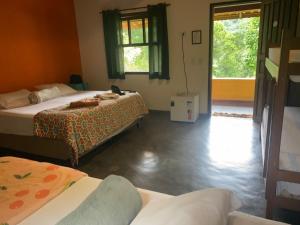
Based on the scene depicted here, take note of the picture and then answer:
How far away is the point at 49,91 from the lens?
3.86m

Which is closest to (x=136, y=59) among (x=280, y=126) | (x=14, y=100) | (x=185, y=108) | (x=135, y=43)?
(x=135, y=43)

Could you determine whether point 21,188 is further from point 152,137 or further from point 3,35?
point 3,35

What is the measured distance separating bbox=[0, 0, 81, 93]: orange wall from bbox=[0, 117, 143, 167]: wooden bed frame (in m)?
1.07

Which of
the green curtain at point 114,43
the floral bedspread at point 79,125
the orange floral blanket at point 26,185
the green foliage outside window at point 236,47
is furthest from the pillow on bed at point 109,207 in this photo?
the green foliage outside window at point 236,47

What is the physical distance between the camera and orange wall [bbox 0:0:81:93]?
3700 millimetres

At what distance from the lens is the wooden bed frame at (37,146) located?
269 centimetres

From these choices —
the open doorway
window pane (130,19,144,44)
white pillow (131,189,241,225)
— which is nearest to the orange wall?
window pane (130,19,144,44)

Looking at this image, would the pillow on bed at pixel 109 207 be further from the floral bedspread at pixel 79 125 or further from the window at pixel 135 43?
the window at pixel 135 43

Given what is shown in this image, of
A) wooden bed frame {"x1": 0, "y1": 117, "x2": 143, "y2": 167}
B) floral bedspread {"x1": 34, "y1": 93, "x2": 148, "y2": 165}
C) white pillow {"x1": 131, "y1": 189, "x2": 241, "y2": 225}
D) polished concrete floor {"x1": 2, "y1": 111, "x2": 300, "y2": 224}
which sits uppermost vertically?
white pillow {"x1": 131, "y1": 189, "x2": 241, "y2": 225}

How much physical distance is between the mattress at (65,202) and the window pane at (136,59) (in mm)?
3856

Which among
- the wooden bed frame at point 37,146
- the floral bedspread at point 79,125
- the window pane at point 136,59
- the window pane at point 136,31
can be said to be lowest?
the wooden bed frame at point 37,146

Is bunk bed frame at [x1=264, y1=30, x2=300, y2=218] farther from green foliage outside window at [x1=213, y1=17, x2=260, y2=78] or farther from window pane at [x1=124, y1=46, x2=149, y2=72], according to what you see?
green foliage outside window at [x1=213, y1=17, x2=260, y2=78]

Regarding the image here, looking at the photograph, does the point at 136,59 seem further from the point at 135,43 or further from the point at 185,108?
the point at 185,108

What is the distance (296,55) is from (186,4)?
3282 millimetres
